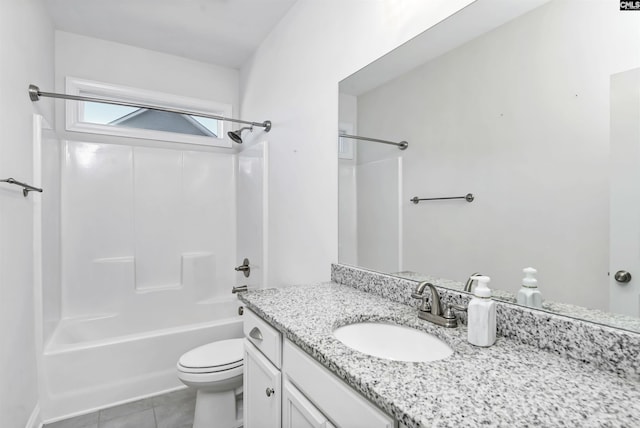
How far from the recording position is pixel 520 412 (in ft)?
1.88

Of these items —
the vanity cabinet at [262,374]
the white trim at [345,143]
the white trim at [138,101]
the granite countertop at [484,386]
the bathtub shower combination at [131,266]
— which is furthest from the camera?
the white trim at [138,101]

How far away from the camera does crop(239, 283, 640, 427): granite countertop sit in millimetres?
561

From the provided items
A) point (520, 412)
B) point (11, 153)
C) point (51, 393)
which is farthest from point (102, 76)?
point (520, 412)

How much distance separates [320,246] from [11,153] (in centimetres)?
159

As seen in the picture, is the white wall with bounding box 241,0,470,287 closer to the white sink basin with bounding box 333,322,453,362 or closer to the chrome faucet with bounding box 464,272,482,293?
the white sink basin with bounding box 333,322,453,362

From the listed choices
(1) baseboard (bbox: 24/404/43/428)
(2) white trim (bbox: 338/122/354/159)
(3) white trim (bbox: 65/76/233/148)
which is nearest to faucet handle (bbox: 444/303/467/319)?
(2) white trim (bbox: 338/122/354/159)

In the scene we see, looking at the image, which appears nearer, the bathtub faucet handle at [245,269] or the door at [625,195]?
the door at [625,195]

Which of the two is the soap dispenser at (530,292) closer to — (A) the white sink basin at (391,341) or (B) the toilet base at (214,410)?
(A) the white sink basin at (391,341)

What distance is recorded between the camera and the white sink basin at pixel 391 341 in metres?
0.98

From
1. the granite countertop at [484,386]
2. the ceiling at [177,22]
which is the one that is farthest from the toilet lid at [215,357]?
the ceiling at [177,22]

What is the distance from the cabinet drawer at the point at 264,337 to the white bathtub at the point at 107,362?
1173 mm

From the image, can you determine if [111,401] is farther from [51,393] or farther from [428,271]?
[428,271]

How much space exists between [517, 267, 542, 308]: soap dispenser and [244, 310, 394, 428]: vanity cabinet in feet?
1.79

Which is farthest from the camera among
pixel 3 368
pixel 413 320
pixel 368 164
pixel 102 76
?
pixel 102 76
